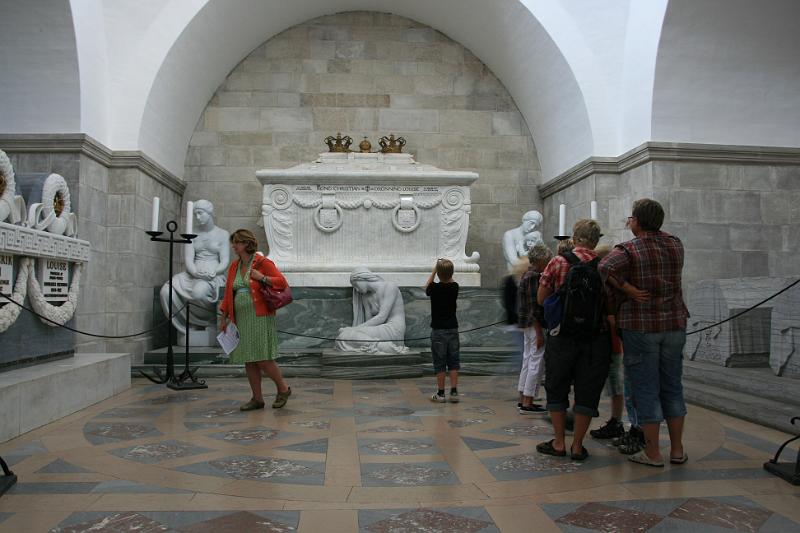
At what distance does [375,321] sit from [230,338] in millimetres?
2489

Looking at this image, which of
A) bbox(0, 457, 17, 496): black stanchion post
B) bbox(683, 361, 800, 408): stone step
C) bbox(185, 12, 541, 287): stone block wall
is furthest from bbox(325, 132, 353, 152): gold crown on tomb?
bbox(0, 457, 17, 496): black stanchion post

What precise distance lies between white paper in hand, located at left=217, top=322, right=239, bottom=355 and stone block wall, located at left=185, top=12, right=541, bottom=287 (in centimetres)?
551

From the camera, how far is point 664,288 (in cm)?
330

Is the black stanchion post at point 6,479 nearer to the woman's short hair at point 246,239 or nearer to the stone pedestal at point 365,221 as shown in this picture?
the woman's short hair at point 246,239

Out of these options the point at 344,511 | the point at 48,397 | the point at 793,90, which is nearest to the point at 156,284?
the point at 48,397

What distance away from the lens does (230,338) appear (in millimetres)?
4730

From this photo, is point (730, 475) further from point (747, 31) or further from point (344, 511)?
point (747, 31)

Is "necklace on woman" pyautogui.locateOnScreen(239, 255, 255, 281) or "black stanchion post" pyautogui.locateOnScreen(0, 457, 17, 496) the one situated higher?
"necklace on woman" pyautogui.locateOnScreen(239, 255, 255, 281)

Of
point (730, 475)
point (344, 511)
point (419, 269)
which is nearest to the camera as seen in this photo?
point (344, 511)

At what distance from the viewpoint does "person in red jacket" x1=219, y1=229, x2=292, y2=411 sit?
4656mm

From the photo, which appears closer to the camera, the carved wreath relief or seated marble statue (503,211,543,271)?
the carved wreath relief

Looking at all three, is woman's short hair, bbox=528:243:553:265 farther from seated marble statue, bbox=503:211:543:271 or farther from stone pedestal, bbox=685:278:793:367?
seated marble statue, bbox=503:211:543:271

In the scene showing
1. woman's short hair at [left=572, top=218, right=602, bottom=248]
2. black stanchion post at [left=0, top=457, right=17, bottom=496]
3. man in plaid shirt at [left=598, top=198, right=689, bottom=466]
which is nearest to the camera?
black stanchion post at [left=0, top=457, right=17, bottom=496]

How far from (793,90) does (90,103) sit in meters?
8.40
